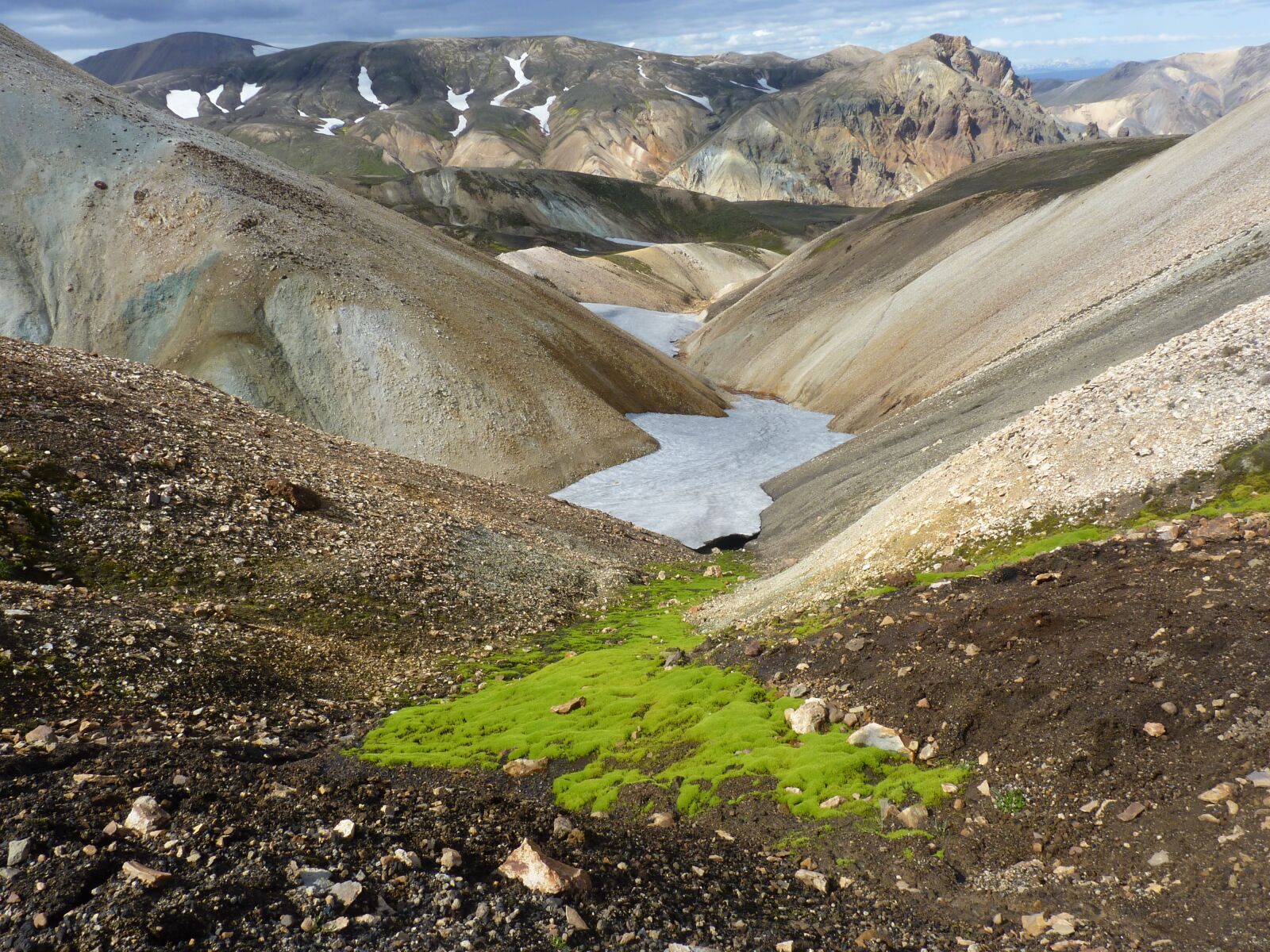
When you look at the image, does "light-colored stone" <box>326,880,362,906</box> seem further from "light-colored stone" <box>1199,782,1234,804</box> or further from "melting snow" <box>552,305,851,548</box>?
"melting snow" <box>552,305,851,548</box>

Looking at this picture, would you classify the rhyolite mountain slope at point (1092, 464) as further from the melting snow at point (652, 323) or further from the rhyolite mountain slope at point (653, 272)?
the rhyolite mountain slope at point (653, 272)

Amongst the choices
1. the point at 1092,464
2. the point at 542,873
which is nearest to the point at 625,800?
the point at 542,873

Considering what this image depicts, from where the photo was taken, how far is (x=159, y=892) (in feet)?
24.8

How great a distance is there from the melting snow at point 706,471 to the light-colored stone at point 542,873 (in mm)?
24092

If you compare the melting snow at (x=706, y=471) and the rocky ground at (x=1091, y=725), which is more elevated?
the rocky ground at (x=1091, y=725)

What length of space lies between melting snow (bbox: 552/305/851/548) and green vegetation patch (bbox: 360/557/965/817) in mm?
17800

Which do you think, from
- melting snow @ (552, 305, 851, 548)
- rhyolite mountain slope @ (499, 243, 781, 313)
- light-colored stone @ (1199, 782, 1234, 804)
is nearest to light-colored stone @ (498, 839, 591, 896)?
light-colored stone @ (1199, 782, 1234, 804)

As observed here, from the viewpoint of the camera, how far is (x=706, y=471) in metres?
44.1

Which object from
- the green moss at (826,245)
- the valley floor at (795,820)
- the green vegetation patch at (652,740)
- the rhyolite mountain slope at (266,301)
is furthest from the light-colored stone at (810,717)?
the green moss at (826,245)

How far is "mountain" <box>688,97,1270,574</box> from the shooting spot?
31.0m

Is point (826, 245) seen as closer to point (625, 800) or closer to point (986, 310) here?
point (986, 310)

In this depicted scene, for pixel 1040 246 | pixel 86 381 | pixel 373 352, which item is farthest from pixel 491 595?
pixel 1040 246

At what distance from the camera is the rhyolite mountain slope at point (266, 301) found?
43.1 m

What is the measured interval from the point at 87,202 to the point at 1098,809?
56.7 meters
